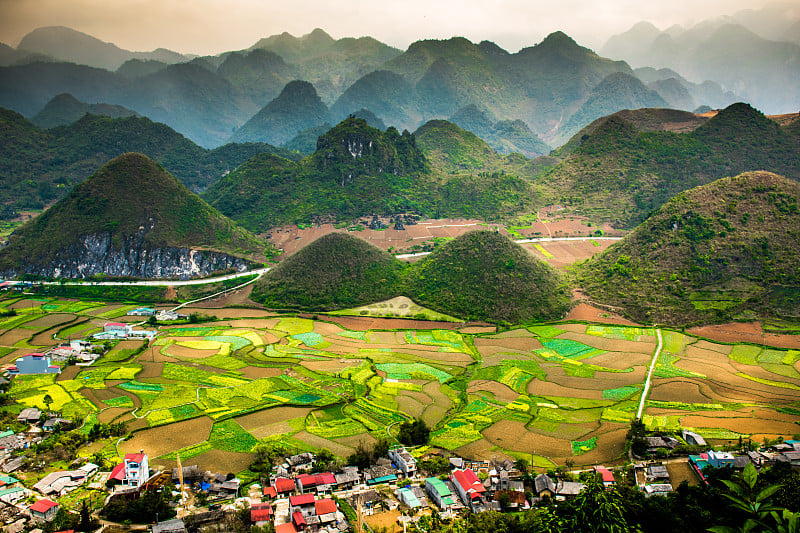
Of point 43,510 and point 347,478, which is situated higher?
point 347,478

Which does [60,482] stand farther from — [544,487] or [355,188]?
[355,188]

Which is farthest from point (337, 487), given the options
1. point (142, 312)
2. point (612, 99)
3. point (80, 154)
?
point (612, 99)

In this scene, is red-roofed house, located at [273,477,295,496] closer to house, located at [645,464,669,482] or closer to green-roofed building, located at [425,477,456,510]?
green-roofed building, located at [425,477,456,510]

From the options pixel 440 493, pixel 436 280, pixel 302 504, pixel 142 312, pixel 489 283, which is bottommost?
pixel 302 504

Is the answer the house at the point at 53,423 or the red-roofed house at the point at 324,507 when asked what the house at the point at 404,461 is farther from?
the house at the point at 53,423

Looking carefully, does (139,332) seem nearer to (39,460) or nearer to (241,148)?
(39,460)

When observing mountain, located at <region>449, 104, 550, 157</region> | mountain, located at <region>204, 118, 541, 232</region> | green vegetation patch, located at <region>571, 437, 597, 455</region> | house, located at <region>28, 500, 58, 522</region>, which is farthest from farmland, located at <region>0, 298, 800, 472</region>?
mountain, located at <region>449, 104, 550, 157</region>

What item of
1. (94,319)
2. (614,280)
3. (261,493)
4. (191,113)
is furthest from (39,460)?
(191,113)

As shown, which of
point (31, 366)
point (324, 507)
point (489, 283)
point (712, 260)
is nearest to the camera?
point (324, 507)

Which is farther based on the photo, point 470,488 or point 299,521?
point 470,488
